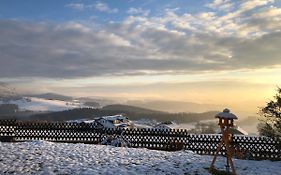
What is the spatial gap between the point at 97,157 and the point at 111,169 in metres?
2.46

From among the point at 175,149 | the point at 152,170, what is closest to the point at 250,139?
the point at 175,149

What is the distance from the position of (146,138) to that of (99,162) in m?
10.7

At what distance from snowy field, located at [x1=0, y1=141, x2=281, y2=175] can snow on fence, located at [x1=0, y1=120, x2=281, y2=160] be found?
3162mm

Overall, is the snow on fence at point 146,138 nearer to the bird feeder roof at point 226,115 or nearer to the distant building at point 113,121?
the bird feeder roof at point 226,115

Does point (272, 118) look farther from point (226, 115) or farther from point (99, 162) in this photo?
point (99, 162)

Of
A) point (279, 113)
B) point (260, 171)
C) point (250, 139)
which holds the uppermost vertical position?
point (279, 113)

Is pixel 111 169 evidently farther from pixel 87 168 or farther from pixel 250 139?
pixel 250 139

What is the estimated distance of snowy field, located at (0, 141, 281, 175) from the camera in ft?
44.4

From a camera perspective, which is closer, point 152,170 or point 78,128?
point 152,170

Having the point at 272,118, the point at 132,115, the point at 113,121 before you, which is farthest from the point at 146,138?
the point at 132,115

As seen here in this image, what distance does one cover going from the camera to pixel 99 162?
15.0m

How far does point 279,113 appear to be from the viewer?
69.9 ft

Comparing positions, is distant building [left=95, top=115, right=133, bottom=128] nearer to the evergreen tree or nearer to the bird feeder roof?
the evergreen tree

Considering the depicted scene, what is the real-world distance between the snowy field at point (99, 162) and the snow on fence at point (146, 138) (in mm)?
3162
